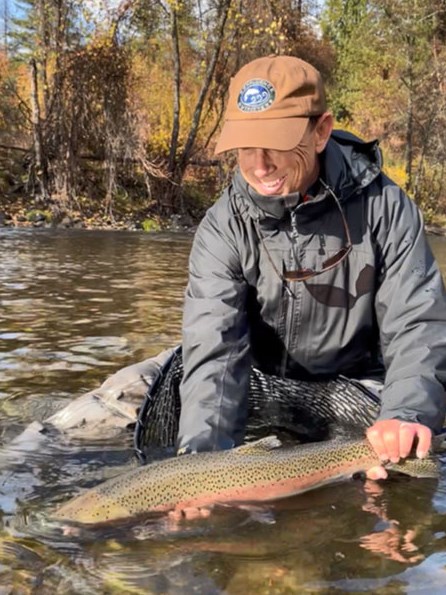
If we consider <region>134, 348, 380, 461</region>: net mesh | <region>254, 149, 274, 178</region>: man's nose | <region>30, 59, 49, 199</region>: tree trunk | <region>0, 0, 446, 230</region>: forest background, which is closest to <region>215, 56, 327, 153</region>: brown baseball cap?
<region>254, 149, 274, 178</region>: man's nose

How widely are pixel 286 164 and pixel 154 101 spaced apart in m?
21.4

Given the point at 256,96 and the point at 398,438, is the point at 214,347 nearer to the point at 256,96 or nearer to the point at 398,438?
the point at 398,438

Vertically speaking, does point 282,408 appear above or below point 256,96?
below

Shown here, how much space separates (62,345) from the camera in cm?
599

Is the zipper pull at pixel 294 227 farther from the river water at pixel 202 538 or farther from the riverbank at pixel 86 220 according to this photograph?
the riverbank at pixel 86 220

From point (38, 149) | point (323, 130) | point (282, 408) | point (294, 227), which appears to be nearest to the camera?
point (323, 130)

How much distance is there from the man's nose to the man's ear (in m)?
0.25

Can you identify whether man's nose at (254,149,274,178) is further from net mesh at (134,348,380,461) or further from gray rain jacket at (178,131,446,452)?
net mesh at (134,348,380,461)

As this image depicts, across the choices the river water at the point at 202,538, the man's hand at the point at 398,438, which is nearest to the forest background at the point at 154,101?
the river water at the point at 202,538

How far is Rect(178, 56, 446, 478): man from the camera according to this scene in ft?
9.69

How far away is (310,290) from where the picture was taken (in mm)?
3316

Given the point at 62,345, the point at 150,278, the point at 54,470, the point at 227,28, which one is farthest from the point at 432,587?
the point at 227,28

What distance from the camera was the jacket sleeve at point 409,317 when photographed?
113 inches

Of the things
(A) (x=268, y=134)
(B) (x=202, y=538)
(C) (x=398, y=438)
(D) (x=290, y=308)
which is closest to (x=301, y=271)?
(D) (x=290, y=308)
